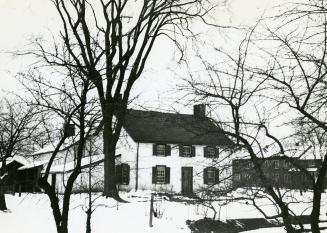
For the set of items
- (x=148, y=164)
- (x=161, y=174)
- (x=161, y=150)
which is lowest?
(x=161, y=174)

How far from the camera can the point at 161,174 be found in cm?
3619

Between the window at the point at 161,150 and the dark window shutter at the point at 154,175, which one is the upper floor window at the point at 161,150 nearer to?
the window at the point at 161,150

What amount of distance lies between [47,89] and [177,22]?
12.0 metres

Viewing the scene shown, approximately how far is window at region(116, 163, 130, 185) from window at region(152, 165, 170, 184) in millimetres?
2196

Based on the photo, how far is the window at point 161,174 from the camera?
3578 cm

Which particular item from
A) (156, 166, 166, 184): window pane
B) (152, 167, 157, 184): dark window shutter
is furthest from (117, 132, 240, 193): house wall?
(156, 166, 166, 184): window pane

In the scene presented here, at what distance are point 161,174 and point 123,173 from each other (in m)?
3.18

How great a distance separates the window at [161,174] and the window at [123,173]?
2.20 meters

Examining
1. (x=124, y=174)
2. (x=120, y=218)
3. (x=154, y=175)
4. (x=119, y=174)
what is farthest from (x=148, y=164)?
(x=120, y=218)

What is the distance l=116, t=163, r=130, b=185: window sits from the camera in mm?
35625

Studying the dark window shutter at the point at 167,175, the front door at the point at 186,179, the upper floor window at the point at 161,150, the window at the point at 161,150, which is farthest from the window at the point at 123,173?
the front door at the point at 186,179

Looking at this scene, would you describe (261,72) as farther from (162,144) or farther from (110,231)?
(162,144)

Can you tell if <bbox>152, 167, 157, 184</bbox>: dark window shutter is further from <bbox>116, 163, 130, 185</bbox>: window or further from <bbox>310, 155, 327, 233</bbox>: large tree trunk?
<bbox>310, 155, 327, 233</bbox>: large tree trunk

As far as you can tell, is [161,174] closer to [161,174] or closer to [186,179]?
[161,174]
